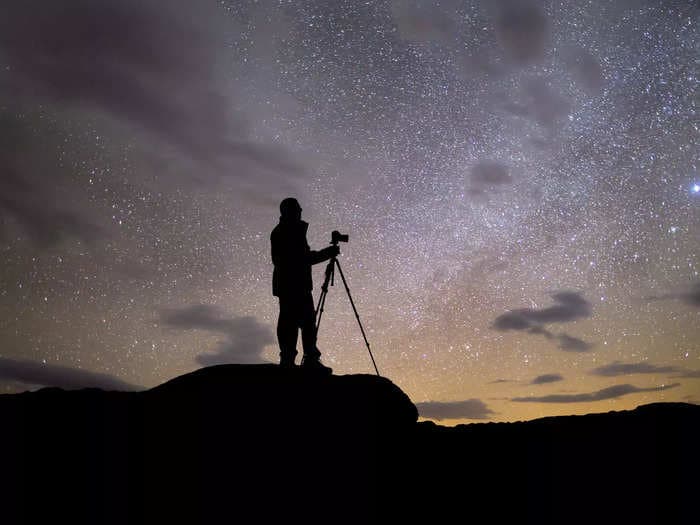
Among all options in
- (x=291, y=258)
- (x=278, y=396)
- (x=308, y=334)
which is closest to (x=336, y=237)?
(x=291, y=258)

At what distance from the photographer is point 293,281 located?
7859mm

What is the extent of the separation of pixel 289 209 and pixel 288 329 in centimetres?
202

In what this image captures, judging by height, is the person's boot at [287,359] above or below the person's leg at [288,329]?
below

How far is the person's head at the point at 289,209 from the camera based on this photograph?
26.2 ft

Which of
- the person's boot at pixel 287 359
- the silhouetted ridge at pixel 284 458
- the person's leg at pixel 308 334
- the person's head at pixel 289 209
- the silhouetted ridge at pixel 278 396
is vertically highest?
the person's head at pixel 289 209

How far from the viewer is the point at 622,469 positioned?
266 inches

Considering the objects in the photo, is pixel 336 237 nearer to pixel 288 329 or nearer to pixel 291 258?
pixel 291 258

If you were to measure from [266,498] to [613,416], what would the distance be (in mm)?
5155

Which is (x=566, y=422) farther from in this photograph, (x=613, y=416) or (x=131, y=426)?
(x=131, y=426)

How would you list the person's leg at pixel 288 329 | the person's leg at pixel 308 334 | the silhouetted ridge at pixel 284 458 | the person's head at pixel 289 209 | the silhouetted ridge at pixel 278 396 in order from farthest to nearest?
the person's head at pixel 289 209, the person's leg at pixel 308 334, the person's leg at pixel 288 329, the silhouetted ridge at pixel 278 396, the silhouetted ridge at pixel 284 458

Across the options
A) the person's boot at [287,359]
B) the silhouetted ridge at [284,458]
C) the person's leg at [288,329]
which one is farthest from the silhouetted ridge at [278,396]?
the person's leg at [288,329]

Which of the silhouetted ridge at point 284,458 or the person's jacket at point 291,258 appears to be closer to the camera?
the silhouetted ridge at point 284,458

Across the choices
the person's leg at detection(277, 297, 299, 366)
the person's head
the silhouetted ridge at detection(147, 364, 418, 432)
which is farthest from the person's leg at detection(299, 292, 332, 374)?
the person's head

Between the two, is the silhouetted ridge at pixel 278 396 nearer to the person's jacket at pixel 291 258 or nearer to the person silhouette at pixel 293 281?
the person silhouette at pixel 293 281
